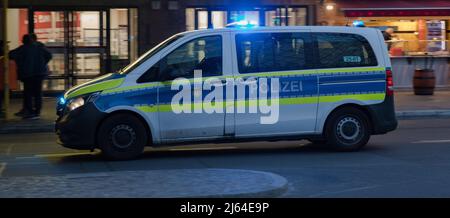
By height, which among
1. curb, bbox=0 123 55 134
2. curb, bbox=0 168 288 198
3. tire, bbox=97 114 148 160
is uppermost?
tire, bbox=97 114 148 160

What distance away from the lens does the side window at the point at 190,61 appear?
9859 millimetres

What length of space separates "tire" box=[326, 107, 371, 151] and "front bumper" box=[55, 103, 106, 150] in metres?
3.34

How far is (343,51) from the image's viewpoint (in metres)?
10.5

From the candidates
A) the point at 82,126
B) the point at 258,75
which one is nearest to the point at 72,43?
the point at 82,126

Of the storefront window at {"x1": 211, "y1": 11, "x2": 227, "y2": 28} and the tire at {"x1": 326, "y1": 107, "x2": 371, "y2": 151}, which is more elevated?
the storefront window at {"x1": 211, "y1": 11, "x2": 227, "y2": 28}

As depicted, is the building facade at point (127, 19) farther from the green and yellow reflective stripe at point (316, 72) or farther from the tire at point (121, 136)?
the tire at point (121, 136)

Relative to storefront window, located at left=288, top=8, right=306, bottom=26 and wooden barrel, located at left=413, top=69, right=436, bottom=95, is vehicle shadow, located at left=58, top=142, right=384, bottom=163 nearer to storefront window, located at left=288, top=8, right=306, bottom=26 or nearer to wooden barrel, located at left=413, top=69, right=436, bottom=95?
wooden barrel, located at left=413, top=69, right=436, bottom=95

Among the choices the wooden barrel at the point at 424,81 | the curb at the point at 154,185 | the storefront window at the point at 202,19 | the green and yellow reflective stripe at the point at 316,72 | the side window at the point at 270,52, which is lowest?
the curb at the point at 154,185

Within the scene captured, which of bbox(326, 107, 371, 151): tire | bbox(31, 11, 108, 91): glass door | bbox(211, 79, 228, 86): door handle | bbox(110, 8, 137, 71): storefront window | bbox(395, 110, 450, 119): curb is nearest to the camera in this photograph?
bbox(211, 79, 228, 86): door handle

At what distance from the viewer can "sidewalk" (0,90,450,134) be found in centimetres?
1427

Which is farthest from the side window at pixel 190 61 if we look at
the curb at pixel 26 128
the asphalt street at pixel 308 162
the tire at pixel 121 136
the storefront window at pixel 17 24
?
the storefront window at pixel 17 24

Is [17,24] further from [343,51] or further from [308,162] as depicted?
[308,162]

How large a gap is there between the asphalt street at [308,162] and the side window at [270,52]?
1316 mm

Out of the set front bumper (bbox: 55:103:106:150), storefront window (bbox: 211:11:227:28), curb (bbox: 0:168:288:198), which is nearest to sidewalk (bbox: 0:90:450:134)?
front bumper (bbox: 55:103:106:150)
